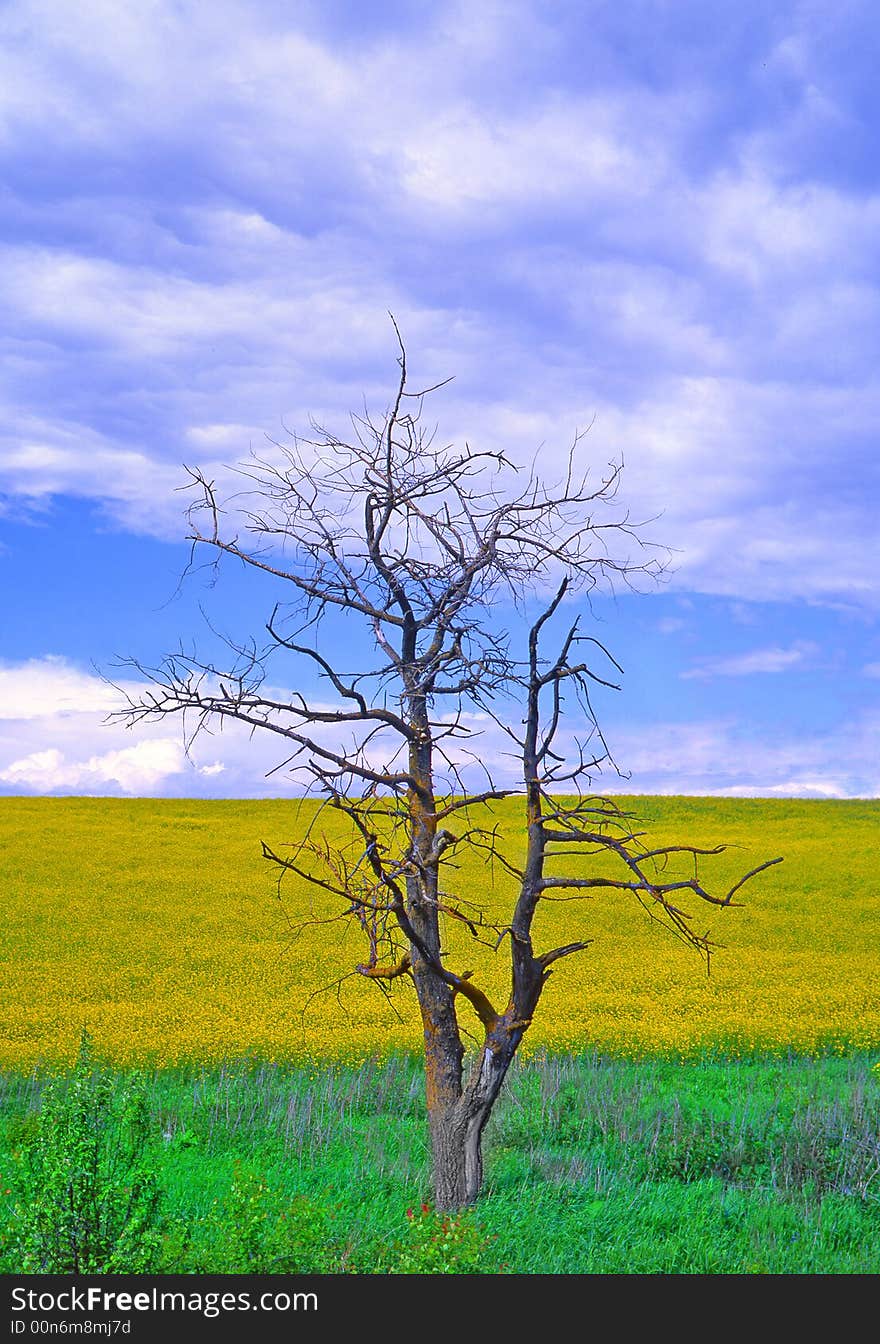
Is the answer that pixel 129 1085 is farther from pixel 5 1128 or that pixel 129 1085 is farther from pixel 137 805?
pixel 137 805

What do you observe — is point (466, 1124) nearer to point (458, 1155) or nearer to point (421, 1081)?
point (458, 1155)

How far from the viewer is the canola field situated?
16.1 metres

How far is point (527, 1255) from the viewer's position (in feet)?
26.2

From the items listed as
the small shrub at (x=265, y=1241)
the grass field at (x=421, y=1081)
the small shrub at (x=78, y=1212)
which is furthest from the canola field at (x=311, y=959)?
the small shrub at (x=78, y=1212)

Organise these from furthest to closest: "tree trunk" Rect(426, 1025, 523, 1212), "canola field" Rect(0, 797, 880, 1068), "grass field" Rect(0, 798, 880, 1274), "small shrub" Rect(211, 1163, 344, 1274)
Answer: "canola field" Rect(0, 797, 880, 1068)
"tree trunk" Rect(426, 1025, 523, 1212)
"grass field" Rect(0, 798, 880, 1274)
"small shrub" Rect(211, 1163, 344, 1274)

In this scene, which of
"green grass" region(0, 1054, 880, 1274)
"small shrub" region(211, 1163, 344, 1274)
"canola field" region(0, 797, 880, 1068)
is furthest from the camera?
"canola field" region(0, 797, 880, 1068)

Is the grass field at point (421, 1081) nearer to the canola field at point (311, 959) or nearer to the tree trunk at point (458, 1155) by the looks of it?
the canola field at point (311, 959)

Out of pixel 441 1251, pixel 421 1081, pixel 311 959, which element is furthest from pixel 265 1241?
pixel 311 959

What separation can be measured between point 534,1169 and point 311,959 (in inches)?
458

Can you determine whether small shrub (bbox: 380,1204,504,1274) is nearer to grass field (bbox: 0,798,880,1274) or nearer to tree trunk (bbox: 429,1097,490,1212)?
grass field (bbox: 0,798,880,1274)

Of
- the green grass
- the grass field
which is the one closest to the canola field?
the grass field

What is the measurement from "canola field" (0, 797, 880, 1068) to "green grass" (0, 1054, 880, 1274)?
124 centimetres

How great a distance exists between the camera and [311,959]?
70.0 ft
